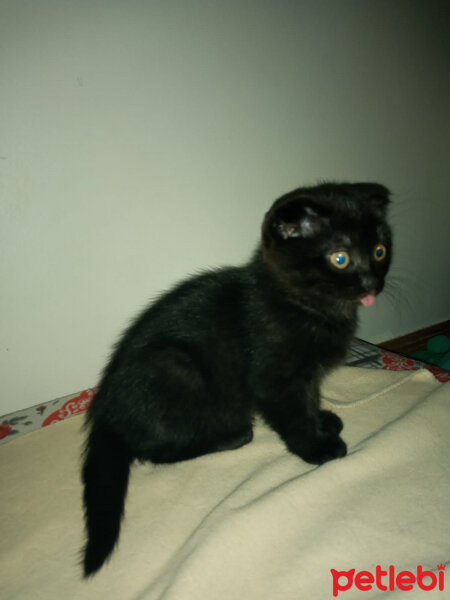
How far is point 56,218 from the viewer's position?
1170mm

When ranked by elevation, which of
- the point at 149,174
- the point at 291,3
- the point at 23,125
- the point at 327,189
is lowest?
the point at 327,189

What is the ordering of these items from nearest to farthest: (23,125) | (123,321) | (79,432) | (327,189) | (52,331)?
1. (327,189)
2. (23,125)
3. (79,432)
4. (52,331)
5. (123,321)

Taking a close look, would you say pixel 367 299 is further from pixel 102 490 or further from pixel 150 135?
pixel 150 135

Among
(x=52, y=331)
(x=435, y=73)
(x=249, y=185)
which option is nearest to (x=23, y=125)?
(x=52, y=331)

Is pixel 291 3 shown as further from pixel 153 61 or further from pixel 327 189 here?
pixel 327 189

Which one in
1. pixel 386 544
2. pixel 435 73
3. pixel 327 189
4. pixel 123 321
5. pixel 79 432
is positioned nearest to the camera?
pixel 386 544

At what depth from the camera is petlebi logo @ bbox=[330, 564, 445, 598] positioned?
2.04 feet

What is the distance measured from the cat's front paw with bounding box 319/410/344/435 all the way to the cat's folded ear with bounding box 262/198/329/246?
0.56m

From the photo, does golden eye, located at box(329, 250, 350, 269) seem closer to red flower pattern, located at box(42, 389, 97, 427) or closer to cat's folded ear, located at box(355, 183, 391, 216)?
cat's folded ear, located at box(355, 183, 391, 216)

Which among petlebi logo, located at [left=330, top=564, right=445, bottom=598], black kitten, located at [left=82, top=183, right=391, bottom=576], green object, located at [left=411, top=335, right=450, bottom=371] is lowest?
green object, located at [left=411, top=335, right=450, bottom=371]

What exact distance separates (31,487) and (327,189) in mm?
1137

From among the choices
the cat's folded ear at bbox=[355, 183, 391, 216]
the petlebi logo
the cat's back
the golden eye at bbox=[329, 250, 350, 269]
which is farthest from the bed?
the cat's folded ear at bbox=[355, 183, 391, 216]

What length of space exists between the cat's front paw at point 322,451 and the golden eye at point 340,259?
1.54 feet

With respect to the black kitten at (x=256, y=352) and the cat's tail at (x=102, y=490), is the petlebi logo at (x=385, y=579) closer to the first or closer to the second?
the black kitten at (x=256, y=352)
